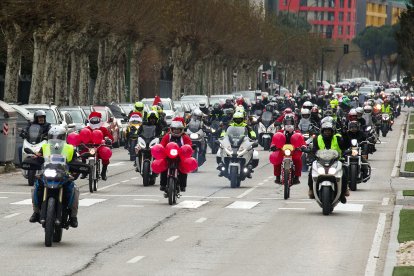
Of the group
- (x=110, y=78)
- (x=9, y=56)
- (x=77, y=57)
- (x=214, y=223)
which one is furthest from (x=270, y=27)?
(x=214, y=223)

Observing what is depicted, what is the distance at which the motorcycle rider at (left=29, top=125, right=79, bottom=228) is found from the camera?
18641mm

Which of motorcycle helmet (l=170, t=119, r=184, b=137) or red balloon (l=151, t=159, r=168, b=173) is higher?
motorcycle helmet (l=170, t=119, r=184, b=137)

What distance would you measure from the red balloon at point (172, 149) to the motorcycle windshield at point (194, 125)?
12.7 meters

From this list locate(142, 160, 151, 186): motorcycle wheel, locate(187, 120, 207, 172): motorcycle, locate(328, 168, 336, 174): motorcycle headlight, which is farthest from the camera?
locate(187, 120, 207, 172): motorcycle

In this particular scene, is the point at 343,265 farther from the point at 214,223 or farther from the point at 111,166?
the point at 111,166

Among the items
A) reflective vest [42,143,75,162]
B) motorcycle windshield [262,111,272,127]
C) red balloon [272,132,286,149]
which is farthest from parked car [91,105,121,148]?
reflective vest [42,143,75,162]

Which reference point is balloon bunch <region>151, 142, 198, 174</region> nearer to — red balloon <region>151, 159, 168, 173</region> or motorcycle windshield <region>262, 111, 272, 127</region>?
red balloon <region>151, 159, 168, 173</region>

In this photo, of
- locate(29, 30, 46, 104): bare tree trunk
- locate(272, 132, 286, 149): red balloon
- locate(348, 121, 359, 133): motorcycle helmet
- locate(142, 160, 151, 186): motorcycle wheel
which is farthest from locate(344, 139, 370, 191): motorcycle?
locate(29, 30, 46, 104): bare tree trunk

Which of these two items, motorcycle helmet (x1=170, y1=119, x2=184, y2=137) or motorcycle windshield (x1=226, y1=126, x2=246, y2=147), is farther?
motorcycle windshield (x1=226, y1=126, x2=246, y2=147)

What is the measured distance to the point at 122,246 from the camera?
736 inches

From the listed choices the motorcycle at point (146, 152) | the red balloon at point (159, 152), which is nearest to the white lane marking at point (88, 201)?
the red balloon at point (159, 152)

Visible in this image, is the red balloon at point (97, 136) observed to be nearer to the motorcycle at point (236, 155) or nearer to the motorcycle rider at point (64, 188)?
the motorcycle at point (236, 155)

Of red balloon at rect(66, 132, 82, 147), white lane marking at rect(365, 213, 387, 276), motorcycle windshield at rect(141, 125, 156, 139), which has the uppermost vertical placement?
motorcycle windshield at rect(141, 125, 156, 139)

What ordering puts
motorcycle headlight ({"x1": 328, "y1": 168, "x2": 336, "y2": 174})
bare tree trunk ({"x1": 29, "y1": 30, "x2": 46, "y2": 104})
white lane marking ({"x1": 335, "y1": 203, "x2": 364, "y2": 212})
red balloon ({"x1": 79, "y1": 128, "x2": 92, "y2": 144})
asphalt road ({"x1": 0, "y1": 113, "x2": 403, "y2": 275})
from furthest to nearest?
1. bare tree trunk ({"x1": 29, "y1": 30, "x2": 46, "y2": 104})
2. red balloon ({"x1": 79, "y1": 128, "x2": 92, "y2": 144})
3. white lane marking ({"x1": 335, "y1": 203, "x2": 364, "y2": 212})
4. motorcycle headlight ({"x1": 328, "y1": 168, "x2": 336, "y2": 174})
5. asphalt road ({"x1": 0, "y1": 113, "x2": 403, "y2": 275})
